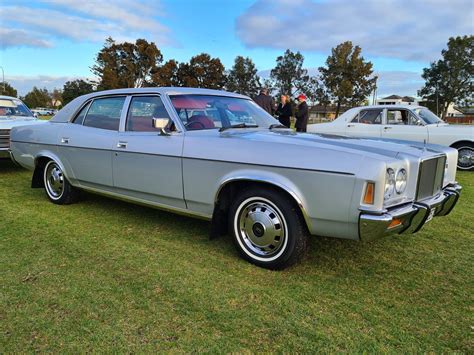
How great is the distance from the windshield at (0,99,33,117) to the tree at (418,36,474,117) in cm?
5353

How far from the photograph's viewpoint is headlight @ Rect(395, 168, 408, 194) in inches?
112

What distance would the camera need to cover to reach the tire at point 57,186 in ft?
17.0

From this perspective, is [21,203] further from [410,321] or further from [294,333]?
[410,321]

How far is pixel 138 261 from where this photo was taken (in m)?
3.44

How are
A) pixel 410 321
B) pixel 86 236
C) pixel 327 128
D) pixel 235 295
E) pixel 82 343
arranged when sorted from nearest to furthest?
1. pixel 82 343
2. pixel 410 321
3. pixel 235 295
4. pixel 86 236
5. pixel 327 128

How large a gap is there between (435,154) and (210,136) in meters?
2.00

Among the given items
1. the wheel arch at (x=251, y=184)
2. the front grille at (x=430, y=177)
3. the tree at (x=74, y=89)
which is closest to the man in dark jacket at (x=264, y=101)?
the wheel arch at (x=251, y=184)

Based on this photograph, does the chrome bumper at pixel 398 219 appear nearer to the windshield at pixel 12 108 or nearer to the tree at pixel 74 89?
the windshield at pixel 12 108

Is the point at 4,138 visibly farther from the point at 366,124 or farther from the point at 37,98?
the point at 37,98

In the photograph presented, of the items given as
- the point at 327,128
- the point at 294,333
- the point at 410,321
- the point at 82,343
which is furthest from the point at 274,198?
the point at 327,128

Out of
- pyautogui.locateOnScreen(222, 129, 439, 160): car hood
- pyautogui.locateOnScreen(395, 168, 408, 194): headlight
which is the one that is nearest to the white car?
pyautogui.locateOnScreen(222, 129, 439, 160): car hood

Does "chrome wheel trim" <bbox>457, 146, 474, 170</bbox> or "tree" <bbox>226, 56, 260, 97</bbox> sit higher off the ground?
"tree" <bbox>226, 56, 260, 97</bbox>

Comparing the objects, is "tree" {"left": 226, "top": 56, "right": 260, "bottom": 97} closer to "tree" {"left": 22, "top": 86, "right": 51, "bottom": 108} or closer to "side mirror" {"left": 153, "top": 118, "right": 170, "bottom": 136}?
"tree" {"left": 22, "top": 86, "right": 51, "bottom": 108}

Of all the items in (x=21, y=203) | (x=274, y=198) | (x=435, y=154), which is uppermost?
(x=435, y=154)
